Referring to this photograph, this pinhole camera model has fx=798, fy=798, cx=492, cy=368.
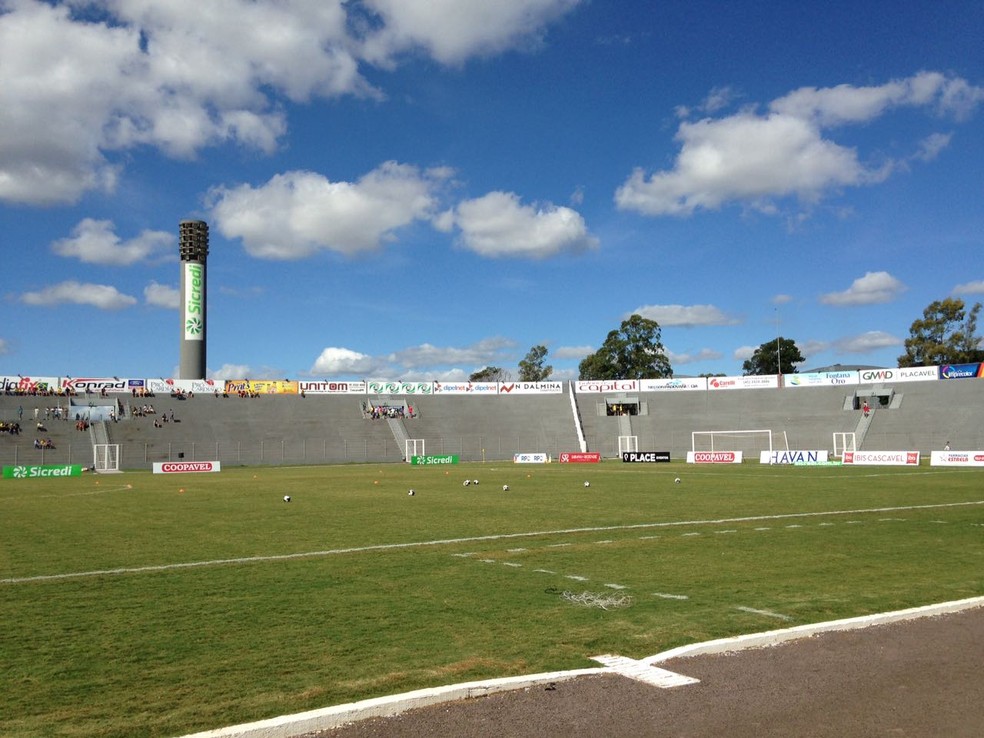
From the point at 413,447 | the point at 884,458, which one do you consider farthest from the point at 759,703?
the point at 413,447

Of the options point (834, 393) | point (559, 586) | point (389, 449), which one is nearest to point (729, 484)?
point (559, 586)

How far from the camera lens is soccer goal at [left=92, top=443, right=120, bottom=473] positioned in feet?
188

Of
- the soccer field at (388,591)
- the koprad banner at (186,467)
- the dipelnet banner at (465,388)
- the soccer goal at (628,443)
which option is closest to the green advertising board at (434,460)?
the koprad banner at (186,467)

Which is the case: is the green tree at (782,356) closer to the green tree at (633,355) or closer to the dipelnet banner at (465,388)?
the green tree at (633,355)

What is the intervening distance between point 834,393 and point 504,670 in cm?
7861

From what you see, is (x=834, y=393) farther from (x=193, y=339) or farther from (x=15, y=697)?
(x=15, y=697)

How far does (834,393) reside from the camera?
7825 centimetres

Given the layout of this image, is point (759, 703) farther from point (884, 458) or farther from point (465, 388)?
point (465, 388)

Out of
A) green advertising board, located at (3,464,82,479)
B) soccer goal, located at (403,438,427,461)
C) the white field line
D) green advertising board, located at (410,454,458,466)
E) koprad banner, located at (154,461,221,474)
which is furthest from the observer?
soccer goal, located at (403,438,427,461)

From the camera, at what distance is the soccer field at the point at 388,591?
6887 mm

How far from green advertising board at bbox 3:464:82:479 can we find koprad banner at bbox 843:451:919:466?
51.4 meters

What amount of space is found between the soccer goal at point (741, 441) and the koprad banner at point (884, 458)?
51.7 feet

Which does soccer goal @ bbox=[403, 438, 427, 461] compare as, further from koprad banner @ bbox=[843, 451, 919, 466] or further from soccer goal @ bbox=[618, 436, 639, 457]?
koprad banner @ bbox=[843, 451, 919, 466]

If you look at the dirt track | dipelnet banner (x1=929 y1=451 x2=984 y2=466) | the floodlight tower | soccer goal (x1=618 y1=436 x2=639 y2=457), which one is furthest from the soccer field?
the floodlight tower
